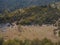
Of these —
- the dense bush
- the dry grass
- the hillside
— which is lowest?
the hillside

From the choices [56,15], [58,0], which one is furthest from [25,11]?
[58,0]

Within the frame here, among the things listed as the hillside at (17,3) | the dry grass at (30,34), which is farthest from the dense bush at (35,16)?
the dry grass at (30,34)

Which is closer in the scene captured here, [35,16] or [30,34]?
[30,34]

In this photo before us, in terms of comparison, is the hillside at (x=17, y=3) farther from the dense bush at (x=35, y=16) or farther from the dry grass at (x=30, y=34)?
the dry grass at (x=30, y=34)

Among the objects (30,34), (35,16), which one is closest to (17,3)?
(35,16)

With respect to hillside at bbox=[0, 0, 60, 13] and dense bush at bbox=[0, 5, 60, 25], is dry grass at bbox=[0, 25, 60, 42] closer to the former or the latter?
dense bush at bbox=[0, 5, 60, 25]

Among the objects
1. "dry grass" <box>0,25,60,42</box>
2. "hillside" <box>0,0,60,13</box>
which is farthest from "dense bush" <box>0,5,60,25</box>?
"dry grass" <box>0,25,60,42</box>

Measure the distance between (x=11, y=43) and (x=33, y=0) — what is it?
124801 millimetres

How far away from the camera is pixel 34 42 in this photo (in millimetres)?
32906

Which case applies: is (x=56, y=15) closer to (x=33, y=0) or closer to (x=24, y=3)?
(x=24, y=3)

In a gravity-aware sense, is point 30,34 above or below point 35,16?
above

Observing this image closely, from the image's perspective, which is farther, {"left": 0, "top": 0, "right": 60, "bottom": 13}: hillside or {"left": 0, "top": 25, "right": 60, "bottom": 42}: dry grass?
{"left": 0, "top": 0, "right": 60, "bottom": 13}: hillside

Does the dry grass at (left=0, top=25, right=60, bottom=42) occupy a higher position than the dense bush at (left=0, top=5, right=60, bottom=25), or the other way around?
the dry grass at (left=0, top=25, right=60, bottom=42)

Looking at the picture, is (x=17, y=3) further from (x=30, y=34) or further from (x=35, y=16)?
(x=30, y=34)
